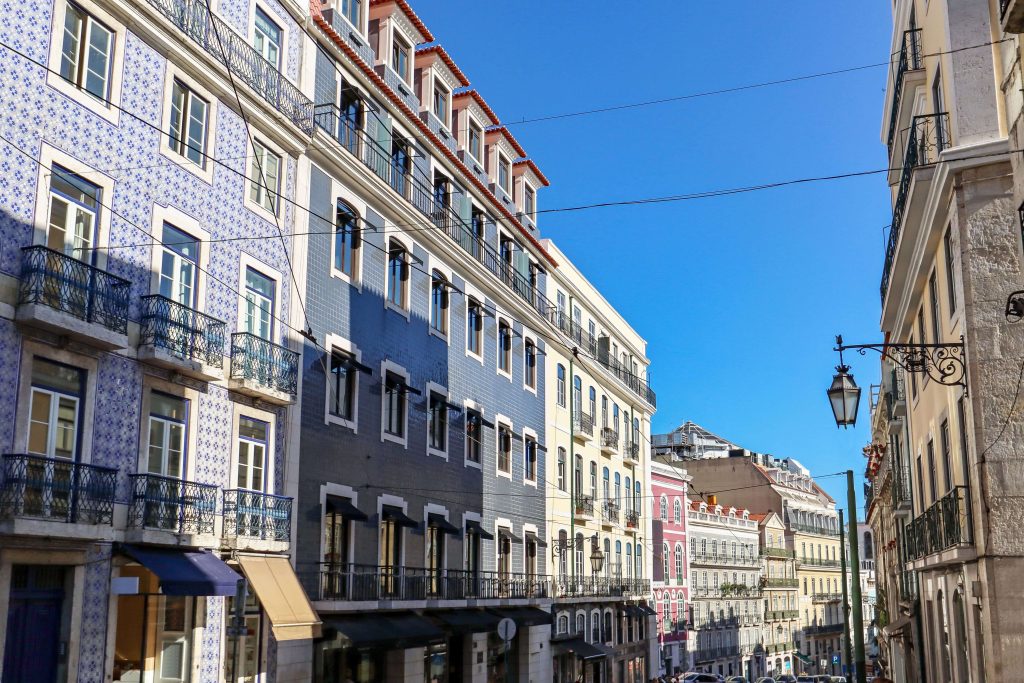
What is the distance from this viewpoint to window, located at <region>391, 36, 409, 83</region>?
29.0 meters

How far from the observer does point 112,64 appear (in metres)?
18.0

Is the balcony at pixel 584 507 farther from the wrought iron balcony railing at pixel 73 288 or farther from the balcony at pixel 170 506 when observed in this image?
the wrought iron balcony railing at pixel 73 288

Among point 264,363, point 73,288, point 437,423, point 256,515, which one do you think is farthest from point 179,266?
point 437,423

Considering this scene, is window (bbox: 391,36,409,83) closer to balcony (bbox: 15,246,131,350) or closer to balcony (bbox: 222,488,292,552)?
balcony (bbox: 222,488,292,552)

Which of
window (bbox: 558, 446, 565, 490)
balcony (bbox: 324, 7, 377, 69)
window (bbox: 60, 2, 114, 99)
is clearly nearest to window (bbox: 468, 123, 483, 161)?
balcony (bbox: 324, 7, 377, 69)

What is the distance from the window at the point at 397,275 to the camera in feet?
91.0

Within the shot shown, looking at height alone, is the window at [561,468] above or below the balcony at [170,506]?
above

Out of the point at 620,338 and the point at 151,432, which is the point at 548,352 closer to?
the point at 620,338

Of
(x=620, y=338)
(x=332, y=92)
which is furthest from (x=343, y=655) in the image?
(x=620, y=338)

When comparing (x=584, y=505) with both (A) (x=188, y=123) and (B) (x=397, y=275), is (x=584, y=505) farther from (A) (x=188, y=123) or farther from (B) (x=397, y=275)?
(A) (x=188, y=123)

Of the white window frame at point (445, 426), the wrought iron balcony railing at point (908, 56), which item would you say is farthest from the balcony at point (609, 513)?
the wrought iron balcony railing at point (908, 56)

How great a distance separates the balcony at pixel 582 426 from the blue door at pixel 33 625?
27.5 metres

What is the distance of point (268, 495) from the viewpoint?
20984mm

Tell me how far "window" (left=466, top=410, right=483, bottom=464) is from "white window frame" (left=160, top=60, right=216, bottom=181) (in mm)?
14007
